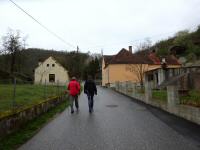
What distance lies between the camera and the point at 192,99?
1154 centimetres

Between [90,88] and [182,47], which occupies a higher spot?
[182,47]

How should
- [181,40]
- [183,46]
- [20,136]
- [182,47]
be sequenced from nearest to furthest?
1. [20,136]
2. [183,46]
3. [182,47]
4. [181,40]

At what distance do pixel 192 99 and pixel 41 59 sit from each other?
59630 millimetres

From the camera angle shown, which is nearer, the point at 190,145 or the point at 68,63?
the point at 190,145

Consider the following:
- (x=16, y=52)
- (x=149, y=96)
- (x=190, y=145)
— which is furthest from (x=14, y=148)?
(x=16, y=52)

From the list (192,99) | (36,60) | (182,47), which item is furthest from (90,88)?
(182,47)

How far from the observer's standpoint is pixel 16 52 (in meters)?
55.8

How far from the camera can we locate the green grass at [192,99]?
36.2ft

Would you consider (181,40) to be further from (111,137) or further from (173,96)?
(111,137)

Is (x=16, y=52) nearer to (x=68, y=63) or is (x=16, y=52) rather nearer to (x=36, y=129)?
(x=68, y=63)

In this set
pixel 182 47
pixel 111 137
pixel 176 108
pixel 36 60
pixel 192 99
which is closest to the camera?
pixel 111 137

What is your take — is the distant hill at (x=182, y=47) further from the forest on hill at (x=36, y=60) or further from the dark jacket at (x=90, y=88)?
the dark jacket at (x=90, y=88)

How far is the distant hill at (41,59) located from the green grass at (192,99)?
150 feet

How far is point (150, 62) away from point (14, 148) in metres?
65.1
